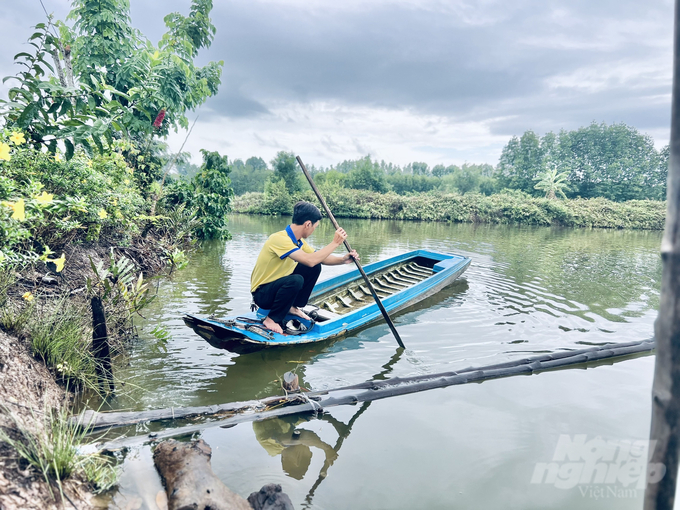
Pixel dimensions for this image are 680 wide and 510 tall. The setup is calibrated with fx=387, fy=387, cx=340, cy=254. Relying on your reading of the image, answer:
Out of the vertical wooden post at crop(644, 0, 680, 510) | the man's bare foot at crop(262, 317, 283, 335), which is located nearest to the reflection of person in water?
the man's bare foot at crop(262, 317, 283, 335)

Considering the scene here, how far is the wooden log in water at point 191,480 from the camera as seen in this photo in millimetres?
1851

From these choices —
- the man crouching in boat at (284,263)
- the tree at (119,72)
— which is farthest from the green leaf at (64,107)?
the man crouching in boat at (284,263)

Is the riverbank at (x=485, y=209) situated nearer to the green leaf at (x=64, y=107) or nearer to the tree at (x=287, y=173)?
the tree at (x=287, y=173)

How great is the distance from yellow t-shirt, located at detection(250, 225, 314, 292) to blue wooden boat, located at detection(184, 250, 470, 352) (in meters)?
0.52

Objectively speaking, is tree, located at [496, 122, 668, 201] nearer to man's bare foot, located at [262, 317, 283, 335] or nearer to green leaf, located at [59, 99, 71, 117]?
man's bare foot, located at [262, 317, 283, 335]

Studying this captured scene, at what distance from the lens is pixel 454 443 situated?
2959 mm

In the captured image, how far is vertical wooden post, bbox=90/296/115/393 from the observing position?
2.92 meters

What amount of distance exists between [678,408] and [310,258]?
328 cm

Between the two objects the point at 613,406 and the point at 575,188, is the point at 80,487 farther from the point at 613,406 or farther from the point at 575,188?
the point at 575,188

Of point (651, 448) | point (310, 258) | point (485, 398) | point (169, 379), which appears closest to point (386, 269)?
point (310, 258)

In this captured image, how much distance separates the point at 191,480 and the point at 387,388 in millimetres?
1694

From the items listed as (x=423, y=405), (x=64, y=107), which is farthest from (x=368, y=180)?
(x=64, y=107)

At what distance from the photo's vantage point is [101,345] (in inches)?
119

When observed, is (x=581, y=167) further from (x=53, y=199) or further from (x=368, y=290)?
(x=53, y=199)
